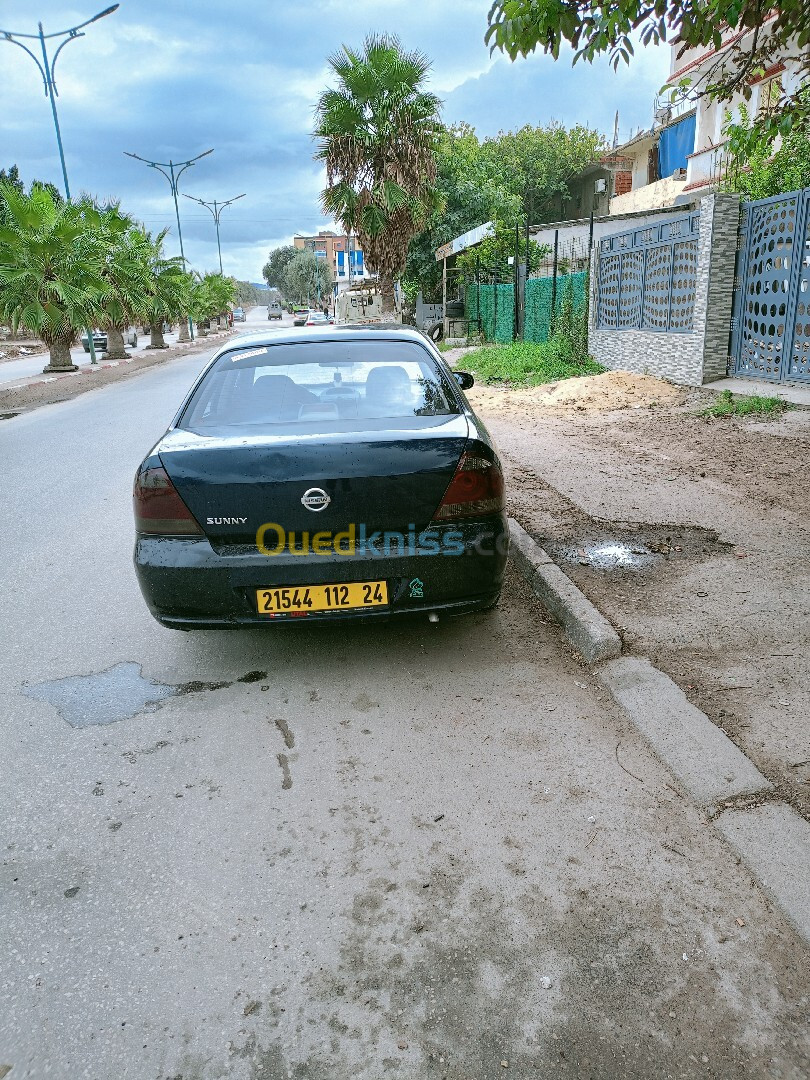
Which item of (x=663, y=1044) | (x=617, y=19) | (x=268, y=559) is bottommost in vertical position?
(x=663, y=1044)

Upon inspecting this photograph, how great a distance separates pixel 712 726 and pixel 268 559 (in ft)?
6.19

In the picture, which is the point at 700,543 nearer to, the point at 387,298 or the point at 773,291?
the point at 773,291

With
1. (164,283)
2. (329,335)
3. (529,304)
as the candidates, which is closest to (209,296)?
(164,283)

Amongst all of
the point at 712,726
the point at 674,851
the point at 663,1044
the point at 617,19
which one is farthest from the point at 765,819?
the point at 617,19

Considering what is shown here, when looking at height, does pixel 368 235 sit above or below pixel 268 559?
above

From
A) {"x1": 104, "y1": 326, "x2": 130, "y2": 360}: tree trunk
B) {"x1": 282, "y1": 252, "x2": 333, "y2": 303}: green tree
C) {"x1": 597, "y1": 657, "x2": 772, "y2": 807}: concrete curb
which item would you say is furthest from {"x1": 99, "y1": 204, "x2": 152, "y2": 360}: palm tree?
{"x1": 282, "y1": 252, "x2": 333, "y2": 303}: green tree

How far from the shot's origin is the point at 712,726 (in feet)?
9.95

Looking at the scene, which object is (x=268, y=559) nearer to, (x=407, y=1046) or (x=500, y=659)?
(x=500, y=659)

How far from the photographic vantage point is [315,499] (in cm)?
328

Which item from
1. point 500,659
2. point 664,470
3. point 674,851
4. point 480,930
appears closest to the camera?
point 480,930

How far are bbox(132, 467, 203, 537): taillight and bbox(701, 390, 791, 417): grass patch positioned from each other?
838 cm

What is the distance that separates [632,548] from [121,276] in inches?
952

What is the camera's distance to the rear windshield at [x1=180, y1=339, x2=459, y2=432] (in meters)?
3.89

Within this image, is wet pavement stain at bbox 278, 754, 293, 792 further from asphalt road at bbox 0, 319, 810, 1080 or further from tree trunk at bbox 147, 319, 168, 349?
tree trunk at bbox 147, 319, 168, 349
